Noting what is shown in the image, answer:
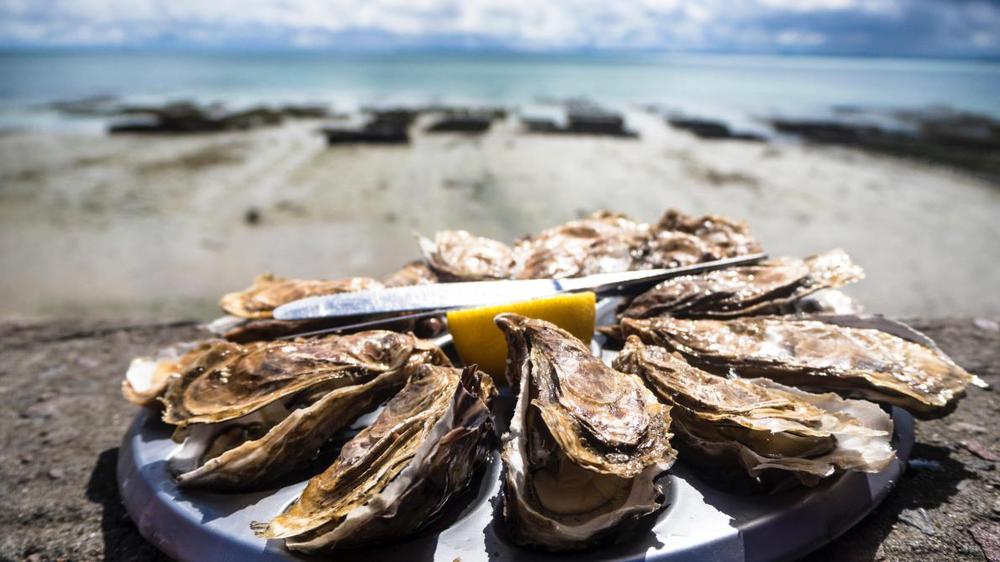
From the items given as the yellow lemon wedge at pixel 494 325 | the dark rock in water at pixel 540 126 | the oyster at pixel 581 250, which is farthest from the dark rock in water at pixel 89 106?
the yellow lemon wedge at pixel 494 325

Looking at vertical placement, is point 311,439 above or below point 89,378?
above

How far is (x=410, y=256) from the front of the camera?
617 centimetres

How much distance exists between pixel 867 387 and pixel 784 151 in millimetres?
9924

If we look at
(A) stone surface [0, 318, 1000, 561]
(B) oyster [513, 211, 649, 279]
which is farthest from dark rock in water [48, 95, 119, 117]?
(B) oyster [513, 211, 649, 279]

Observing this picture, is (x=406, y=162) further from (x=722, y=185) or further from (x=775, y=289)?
(x=775, y=289)

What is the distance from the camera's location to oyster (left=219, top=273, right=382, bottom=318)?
2.25 meters

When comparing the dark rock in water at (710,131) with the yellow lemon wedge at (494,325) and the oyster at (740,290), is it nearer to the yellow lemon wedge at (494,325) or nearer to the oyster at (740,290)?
the oyster at (740,290)

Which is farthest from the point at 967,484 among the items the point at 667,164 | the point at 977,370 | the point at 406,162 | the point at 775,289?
the point at 406,162

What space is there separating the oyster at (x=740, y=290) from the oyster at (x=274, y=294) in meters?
1.05

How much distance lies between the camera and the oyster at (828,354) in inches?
68.2

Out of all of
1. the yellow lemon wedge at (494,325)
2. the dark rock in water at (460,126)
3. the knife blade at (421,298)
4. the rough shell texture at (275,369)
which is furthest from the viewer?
the dark rock in water at (460,126)

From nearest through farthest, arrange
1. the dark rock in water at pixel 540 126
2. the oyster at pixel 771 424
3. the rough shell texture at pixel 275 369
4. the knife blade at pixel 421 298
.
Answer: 1. the oyster at pixel 771 424
2. the rough shell texture at pixel 275 369
3. the knife blade at pixel 421 298
4. the dark rock in water at pixel 540 126

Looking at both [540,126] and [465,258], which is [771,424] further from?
[540,126]

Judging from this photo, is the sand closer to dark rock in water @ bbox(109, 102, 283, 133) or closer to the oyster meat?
dark rock in water @ bbox(109, 102, 283, 133)
